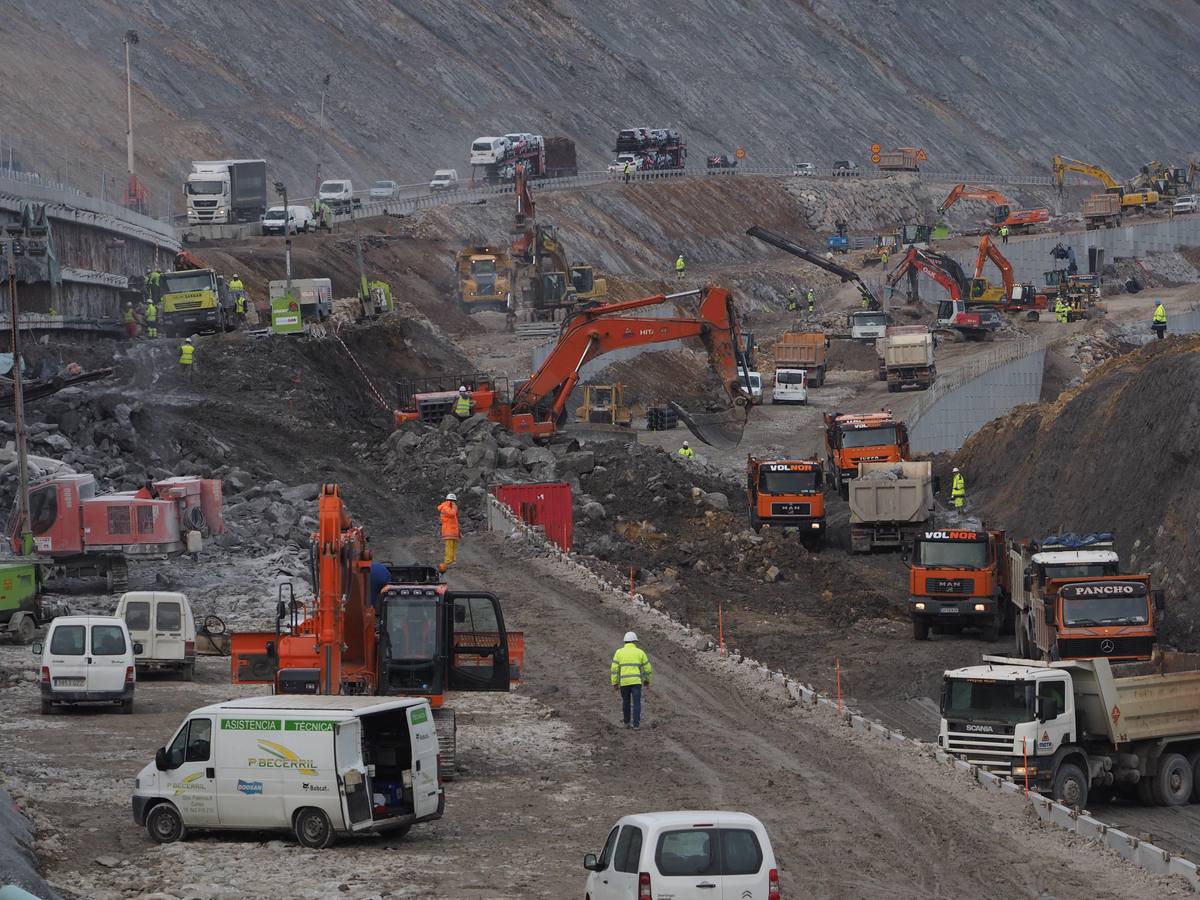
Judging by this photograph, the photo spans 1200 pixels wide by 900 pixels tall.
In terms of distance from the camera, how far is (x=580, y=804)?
1977 cm

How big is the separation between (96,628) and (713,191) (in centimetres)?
8665

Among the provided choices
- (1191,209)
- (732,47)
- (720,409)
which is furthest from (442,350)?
(732,47)

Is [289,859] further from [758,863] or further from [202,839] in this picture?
[758,863]

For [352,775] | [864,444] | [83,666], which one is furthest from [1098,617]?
[864,444]

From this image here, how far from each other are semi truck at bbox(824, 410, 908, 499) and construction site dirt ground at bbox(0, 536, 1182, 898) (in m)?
19.9

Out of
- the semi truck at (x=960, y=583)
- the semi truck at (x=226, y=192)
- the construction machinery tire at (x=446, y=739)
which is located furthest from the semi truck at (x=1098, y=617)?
the semi truck at (x=226, y=192)

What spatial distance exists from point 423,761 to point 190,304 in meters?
40.2

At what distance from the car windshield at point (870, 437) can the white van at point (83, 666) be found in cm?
2653

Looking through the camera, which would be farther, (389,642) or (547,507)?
(547,507)

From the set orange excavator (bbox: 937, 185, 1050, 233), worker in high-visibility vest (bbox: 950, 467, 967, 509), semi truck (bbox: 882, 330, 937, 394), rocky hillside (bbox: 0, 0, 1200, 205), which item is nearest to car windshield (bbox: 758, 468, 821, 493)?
worker in high-visibility vest (bbox: 950, 467, 967, 509)

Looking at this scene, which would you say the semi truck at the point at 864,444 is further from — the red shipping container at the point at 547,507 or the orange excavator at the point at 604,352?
the red shipping container at the point at 547,507

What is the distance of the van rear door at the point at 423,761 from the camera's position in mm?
17592

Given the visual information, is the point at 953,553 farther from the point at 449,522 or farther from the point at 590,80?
the point at 590,80

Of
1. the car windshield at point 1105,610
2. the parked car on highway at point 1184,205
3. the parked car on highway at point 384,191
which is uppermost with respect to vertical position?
the parked car on highway at point 1184,205
